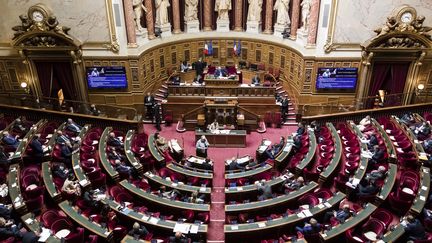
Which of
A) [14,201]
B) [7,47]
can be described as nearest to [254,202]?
[14,201]

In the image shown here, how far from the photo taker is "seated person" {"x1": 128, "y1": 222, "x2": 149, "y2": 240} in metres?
10.2

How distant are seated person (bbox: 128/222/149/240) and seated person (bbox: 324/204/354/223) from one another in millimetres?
5168

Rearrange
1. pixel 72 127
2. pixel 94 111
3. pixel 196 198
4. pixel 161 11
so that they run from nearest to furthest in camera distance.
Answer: pixel 196 198 → pixel 72 127 → pixel 94 111 → pixel 161 11

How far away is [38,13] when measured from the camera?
16328 millimetres

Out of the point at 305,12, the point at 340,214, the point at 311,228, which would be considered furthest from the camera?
the point at 305,12

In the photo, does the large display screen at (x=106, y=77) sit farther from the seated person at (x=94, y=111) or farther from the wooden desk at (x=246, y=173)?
the wooden desk at (x=246, y=173)

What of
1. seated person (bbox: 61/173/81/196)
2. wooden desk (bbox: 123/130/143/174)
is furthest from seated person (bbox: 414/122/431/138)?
seated person (bbox: 61/173/81/196)

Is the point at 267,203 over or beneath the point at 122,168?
beneath

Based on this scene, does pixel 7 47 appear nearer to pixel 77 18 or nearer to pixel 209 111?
pixel 77 18

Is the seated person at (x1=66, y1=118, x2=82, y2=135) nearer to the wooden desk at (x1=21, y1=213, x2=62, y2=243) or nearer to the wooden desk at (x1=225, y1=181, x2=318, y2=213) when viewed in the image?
the wooden desk at (x1=21, y1=213, x2=62, y2=243)

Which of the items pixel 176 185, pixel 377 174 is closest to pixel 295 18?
pixel 377 174

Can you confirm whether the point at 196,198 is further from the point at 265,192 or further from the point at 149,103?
the point at 149,103

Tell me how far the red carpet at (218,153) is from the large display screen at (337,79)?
2.60 m

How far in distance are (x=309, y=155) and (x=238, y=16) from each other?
10.8 meters
